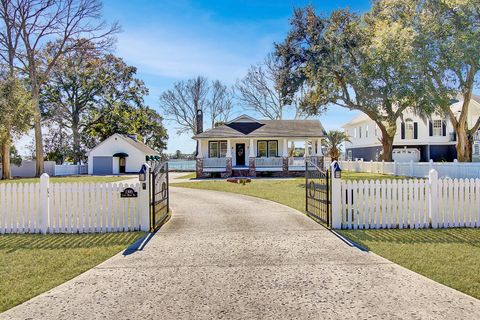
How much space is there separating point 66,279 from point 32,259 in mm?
1383

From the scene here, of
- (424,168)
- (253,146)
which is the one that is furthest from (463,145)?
(253,146)

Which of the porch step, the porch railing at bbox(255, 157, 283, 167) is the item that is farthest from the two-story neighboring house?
the porch step

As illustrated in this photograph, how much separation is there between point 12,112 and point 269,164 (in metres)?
22.5

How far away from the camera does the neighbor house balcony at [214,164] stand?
89.9 feet

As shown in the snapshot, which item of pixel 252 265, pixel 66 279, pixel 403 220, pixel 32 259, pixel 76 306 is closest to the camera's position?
pixel 76 306

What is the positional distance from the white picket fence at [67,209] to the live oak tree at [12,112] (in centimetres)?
2392

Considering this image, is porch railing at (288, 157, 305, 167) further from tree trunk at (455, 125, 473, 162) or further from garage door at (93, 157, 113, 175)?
garage door at (93, 157, 113, 175)

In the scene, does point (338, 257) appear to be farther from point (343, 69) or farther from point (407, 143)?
point (407, 143)

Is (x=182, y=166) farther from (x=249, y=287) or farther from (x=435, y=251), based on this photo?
(x=249, y=287)

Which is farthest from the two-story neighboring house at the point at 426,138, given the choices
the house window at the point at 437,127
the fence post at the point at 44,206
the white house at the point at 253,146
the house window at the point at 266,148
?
the fence post at the point at 44,206

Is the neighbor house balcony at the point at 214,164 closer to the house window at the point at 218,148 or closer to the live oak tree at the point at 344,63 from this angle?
the house window at the point at 218,148

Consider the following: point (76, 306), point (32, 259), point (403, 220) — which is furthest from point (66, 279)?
point (403, 220)

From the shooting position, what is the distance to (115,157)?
38344mm

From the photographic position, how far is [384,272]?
4930mm
